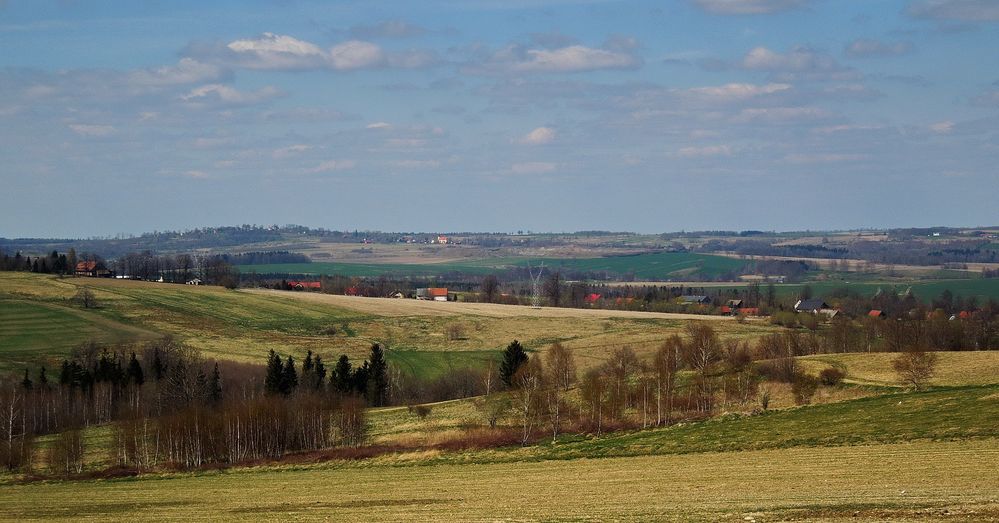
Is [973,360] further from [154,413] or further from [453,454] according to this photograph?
[154,413]

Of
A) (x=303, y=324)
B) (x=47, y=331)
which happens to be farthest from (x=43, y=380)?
(x=303, y=324)

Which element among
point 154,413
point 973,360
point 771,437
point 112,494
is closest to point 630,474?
point 771,437

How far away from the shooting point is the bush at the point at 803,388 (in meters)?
64.5

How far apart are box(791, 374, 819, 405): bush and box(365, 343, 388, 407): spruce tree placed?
40.9 meters

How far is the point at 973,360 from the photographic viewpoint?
70188 millimetres

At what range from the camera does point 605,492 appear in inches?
1400

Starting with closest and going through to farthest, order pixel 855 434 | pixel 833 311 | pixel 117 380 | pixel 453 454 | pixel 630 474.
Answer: pixel 630 474 → pixel 855 434 → pixel 453 454 → pixel 117 380 → pixel 833 311

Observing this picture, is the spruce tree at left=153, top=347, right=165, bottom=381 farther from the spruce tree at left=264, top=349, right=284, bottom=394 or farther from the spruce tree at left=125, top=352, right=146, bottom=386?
the spruce tree at left=264, top=349, right=284, bottom=394

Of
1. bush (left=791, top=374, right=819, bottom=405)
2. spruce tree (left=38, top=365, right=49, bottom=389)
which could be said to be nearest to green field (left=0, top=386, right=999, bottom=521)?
bush (left=791, top=374, right=819, bottom=405)

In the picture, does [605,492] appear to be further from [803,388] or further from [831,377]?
[831,377]

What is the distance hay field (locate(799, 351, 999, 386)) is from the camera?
64.5m

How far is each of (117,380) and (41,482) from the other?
3435cm

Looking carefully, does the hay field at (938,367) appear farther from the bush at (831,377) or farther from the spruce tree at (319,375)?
the spruce tree at (319,375)

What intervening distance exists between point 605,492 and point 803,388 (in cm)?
3451
